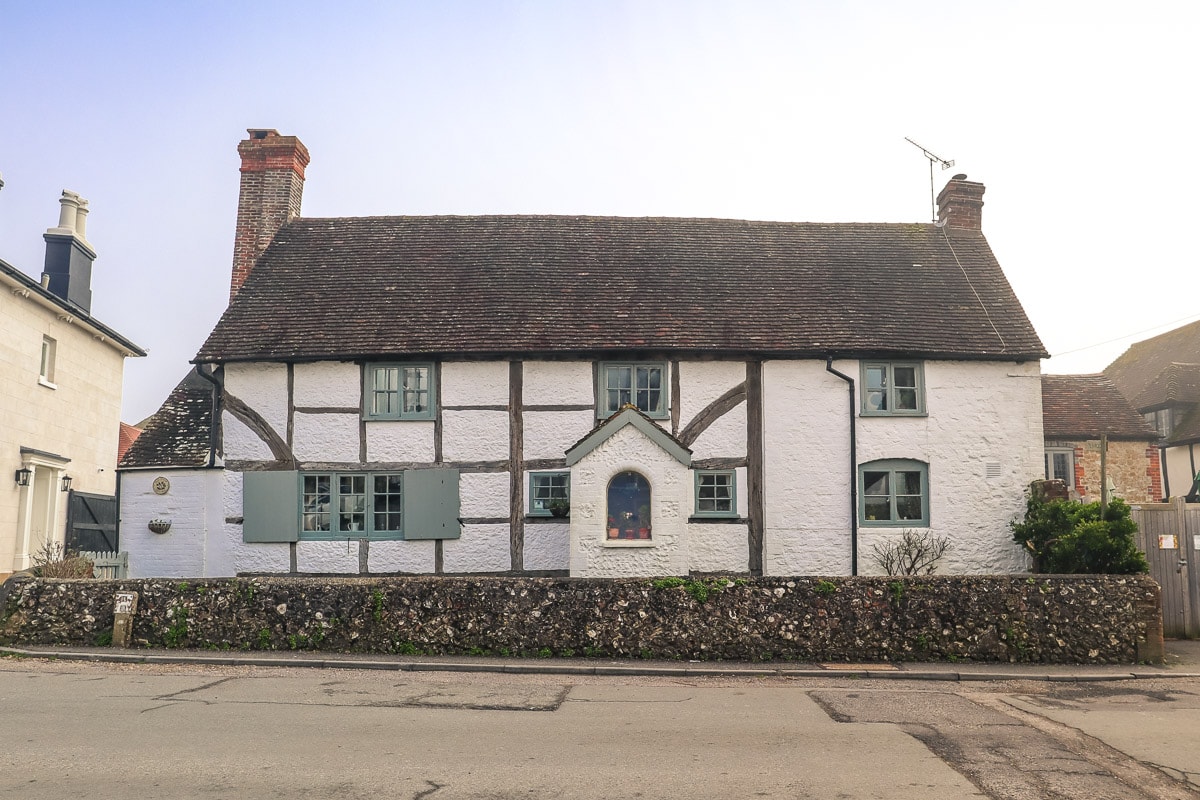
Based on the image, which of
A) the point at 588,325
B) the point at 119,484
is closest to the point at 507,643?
the point at 588,325

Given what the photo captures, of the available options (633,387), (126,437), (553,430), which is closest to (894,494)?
(633,387)

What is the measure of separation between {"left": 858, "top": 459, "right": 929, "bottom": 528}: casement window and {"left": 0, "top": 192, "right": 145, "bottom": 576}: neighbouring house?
16.4 meters

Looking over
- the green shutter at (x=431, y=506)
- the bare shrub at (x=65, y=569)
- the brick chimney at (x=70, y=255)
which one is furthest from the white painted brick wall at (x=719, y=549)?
the brick chimney at (x=70, y=255)

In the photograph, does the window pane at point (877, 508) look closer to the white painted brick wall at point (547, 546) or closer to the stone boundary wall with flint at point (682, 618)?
the stone boundary wall with flint at point (682, 618)

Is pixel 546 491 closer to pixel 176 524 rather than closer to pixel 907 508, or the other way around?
pixel 907 508

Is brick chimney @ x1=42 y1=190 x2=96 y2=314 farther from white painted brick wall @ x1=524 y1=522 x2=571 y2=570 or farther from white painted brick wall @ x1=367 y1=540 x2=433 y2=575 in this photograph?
white painted brick wall @ x1=524 y1=522 x2=571 y2=570

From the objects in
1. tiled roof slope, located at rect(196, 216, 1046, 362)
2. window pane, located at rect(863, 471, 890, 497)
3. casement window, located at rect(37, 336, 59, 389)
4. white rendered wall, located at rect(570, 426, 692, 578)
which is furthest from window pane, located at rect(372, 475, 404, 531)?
casement window, located at rect(37, 336, 59, 389)

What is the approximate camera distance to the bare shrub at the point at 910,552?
58.0 feet

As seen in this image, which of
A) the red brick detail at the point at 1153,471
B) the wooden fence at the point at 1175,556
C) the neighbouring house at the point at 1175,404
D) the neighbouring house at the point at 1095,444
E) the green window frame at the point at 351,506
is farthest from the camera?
the neighbouring house at the point at 1175,404

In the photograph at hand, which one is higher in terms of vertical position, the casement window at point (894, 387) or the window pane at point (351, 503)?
the casement window at point (894, 387)

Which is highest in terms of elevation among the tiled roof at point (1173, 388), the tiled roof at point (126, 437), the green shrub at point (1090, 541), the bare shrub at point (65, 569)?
the tiled roof at point (1173, 388)

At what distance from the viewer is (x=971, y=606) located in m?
12.7

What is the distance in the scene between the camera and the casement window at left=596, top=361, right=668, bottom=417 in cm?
1806

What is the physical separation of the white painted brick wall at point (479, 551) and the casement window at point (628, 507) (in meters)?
2.40
